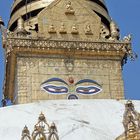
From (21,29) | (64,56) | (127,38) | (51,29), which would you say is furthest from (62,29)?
(127,38)

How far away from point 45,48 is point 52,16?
182 centimetres

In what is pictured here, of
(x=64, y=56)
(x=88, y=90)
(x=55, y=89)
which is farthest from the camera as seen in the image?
(x=64, y=56)

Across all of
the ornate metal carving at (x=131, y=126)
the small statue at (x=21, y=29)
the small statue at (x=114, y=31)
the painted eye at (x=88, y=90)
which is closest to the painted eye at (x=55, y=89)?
the painted eye at (x=88, y=90)

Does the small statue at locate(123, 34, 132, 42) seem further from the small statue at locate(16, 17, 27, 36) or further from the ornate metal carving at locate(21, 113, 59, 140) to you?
the ornate metal carving at locate(21, 113, 59, 140)

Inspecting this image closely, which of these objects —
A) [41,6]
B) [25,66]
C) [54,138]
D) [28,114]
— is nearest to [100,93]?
[25,66]

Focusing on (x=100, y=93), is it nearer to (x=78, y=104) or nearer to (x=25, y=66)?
(x=25, y=66)

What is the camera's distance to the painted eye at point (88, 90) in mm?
20773

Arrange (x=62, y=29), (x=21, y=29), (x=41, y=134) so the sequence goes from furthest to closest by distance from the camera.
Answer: (x=62, y=29) → (x=21, y=29) → (x=41, y=134)

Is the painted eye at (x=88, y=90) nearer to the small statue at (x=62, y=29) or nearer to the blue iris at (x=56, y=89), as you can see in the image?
the blue iris at (x=56, y=89)

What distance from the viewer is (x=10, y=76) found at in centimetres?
2256

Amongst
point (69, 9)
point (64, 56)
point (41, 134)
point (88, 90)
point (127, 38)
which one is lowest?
point (41, 134)

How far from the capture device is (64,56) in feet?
70.6

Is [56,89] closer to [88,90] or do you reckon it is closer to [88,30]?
→ [88,90]

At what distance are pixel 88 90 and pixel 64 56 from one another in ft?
5.01
